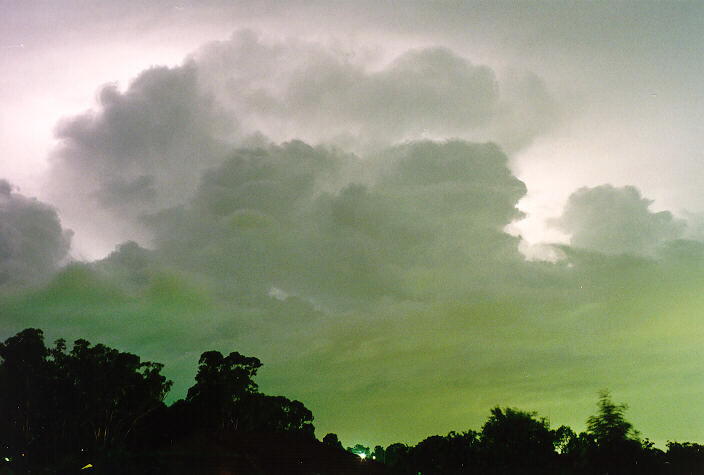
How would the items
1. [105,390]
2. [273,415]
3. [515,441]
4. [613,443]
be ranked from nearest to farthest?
[613,443], [515,441], [105,390], [273,415]

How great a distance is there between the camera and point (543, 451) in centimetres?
6122

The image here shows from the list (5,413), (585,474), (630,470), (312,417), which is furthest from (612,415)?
(5,413)

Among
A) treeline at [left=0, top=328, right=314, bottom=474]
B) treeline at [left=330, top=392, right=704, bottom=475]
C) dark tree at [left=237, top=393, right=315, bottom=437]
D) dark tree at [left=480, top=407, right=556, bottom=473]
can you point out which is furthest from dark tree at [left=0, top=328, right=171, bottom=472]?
dark tree at [left=480, top=407, right=556, bottom=473]

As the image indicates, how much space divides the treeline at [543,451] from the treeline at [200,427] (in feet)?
0.48

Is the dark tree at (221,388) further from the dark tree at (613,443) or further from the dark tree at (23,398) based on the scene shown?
the dark tree at (613,443)

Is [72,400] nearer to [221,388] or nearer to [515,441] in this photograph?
[221,388]

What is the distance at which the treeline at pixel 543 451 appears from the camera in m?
38.2

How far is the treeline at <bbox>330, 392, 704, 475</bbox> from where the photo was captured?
1502 inches

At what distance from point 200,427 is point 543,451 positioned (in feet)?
120

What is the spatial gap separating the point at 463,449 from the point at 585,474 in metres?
33.3

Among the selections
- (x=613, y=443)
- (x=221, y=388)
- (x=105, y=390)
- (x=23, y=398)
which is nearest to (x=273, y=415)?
(x=221, y=388)

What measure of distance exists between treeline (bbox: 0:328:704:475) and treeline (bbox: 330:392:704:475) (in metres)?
0.15

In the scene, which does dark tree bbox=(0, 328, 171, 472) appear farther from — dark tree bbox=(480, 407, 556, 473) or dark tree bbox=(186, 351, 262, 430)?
dark tree bbox=(480, 407, 556, 473)

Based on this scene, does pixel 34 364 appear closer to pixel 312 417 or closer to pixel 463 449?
pixel 312 417
